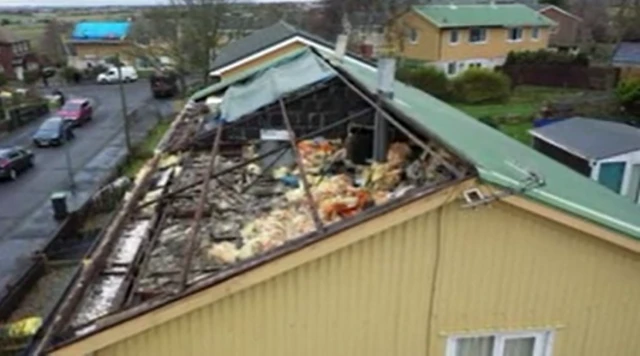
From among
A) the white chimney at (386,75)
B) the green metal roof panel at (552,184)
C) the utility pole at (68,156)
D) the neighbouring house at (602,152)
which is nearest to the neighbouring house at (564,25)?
the neighbouring house at (602,152)

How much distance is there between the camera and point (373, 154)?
26.2ft

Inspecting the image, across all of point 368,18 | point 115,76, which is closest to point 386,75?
point 368,18

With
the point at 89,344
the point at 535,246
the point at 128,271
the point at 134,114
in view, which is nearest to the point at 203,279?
the point at 89,344

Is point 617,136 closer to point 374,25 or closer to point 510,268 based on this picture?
point 510,268

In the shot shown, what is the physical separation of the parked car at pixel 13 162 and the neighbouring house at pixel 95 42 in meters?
34.1

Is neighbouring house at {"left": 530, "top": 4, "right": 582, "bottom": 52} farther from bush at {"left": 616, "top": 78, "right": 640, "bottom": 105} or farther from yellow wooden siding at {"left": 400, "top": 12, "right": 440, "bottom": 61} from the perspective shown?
bush at {"left": 616, "top": 78, "right": 640, "bottom": 105}

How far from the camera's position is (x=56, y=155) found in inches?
1176

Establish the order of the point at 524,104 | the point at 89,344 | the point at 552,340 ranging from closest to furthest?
1. the point at 89,344
2. the point at 552,340
3. the point at 524,104

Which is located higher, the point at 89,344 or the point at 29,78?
the point at 89,344

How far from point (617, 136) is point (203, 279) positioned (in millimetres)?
14788

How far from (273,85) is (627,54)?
35643 millimetres

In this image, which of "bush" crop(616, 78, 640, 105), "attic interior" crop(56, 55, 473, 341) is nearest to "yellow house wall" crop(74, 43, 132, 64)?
"bush" crop(616, 78, 640, 105)

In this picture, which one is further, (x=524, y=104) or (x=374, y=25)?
(x=374, y=25)

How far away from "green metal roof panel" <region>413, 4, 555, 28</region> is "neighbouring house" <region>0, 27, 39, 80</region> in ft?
115
